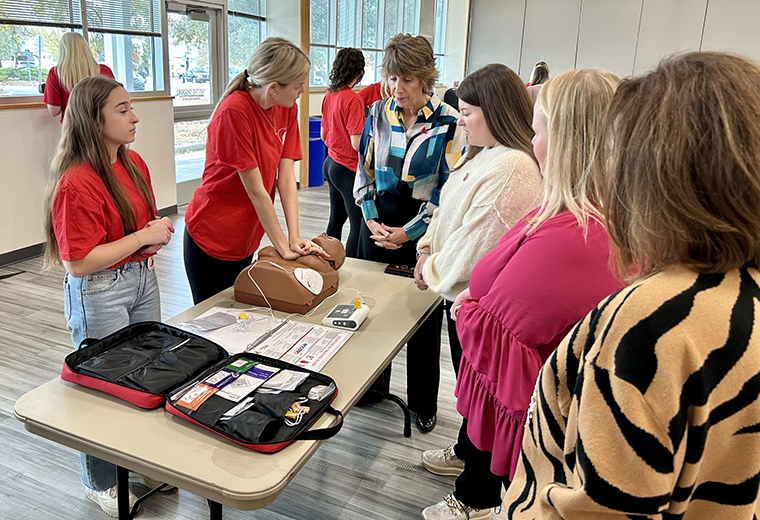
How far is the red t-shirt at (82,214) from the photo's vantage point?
160 centimetres

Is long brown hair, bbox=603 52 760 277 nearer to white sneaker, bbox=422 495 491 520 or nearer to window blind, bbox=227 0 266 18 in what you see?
white sneaker, bbox=422 495 491 520

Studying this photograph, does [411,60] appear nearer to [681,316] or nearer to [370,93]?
[681,316]

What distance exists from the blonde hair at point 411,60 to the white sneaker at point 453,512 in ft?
5.10

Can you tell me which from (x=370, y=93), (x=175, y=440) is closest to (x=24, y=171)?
(x=370, y=93)

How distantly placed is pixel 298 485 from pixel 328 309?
2.32 ft

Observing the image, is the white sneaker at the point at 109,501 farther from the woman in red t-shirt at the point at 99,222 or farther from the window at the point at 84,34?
the window at the point at 84,34

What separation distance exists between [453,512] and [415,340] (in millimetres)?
709

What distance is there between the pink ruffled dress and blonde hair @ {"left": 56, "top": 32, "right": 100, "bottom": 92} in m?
3.76

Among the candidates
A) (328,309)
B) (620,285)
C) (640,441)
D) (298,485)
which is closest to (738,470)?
(640,441)

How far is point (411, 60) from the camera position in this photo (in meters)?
2.28

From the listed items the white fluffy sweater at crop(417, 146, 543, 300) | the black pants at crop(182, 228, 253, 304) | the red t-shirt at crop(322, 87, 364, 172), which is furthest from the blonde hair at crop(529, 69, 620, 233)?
the red t-shirt at crop(322, 87, 364, 172)

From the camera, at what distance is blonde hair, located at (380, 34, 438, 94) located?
89.9 inches

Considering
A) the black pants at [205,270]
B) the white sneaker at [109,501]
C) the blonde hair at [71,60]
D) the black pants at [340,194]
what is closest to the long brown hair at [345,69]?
the black pants at [340,194]

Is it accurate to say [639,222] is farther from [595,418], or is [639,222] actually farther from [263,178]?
[263,178]
